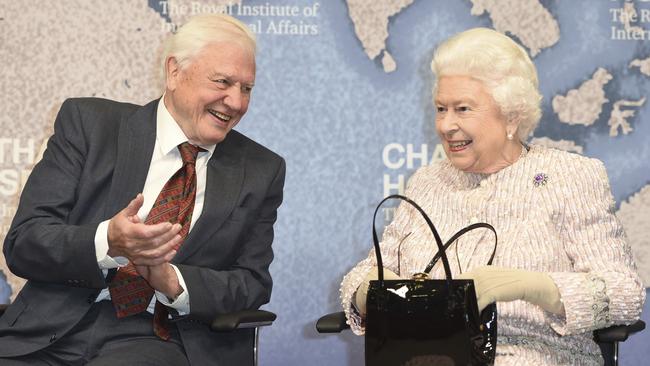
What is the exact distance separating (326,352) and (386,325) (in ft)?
4.82

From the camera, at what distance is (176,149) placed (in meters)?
3.09

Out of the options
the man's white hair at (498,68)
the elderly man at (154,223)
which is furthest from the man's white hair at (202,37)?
the man's white hair at (498,68)

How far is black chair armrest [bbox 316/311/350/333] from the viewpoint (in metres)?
2.93

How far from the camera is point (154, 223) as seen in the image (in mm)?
2945

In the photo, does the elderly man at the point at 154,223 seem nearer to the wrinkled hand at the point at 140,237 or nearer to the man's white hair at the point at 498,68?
the wrinkled hand at the point at 140,237

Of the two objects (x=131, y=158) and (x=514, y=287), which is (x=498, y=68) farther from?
(x=131, y=158)

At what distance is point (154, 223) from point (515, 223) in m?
1.07

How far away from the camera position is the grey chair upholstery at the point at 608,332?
277 cm

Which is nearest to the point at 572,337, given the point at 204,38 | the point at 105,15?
the point at 204,38

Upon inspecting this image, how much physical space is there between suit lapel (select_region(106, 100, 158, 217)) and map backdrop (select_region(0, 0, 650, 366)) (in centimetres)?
86

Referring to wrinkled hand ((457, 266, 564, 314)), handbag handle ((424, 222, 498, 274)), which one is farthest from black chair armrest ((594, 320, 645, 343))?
handbag handle ((424, 222, 498, 274))

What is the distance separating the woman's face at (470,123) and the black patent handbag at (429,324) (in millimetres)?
547

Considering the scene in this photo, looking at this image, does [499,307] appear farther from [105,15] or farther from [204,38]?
[105,15]

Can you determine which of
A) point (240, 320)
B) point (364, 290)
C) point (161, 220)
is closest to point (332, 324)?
point (364, 290)
